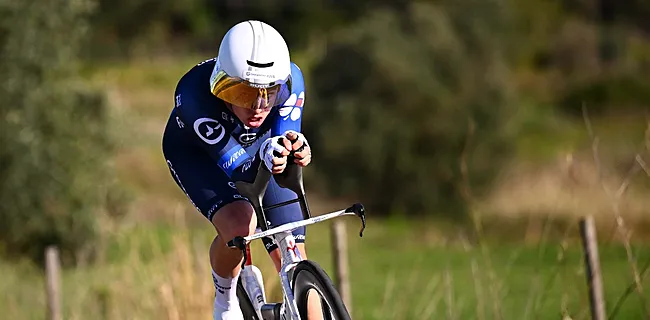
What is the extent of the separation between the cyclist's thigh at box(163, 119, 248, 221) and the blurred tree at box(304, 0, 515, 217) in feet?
115

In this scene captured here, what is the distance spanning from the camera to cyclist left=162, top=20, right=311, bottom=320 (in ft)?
19.1

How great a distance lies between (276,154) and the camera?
5.71m

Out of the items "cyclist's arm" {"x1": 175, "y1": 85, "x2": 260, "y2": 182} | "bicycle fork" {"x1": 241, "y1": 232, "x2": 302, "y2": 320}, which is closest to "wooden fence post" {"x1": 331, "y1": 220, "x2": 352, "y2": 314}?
"bicycle fork" {"x1": 241, "y1": 232, "x2": 302, "y2": 320}

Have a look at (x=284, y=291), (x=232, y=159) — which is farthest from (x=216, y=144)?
(x=284, y=291)

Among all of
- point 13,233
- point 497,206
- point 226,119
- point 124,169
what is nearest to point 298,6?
point 124,169

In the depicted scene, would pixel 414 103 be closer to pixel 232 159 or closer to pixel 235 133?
pixel 235 133

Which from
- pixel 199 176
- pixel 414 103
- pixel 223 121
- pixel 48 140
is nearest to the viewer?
pixel 223 121

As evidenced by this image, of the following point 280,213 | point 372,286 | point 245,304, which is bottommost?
point 372,286

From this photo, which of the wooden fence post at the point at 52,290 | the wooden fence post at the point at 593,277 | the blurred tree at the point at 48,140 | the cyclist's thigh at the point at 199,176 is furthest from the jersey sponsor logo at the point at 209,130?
the blurred tree at the point at 48,140

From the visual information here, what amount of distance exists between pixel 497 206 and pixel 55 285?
88.1ft

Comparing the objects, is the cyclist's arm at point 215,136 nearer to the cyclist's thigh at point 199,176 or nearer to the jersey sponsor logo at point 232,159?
the jersey sponsor logo at point 232,159

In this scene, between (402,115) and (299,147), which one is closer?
(299,147)

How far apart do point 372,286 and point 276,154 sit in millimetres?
19375

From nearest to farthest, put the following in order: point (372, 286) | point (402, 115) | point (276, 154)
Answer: point (276, 154) < point (372, 286) < point (402, 115)
